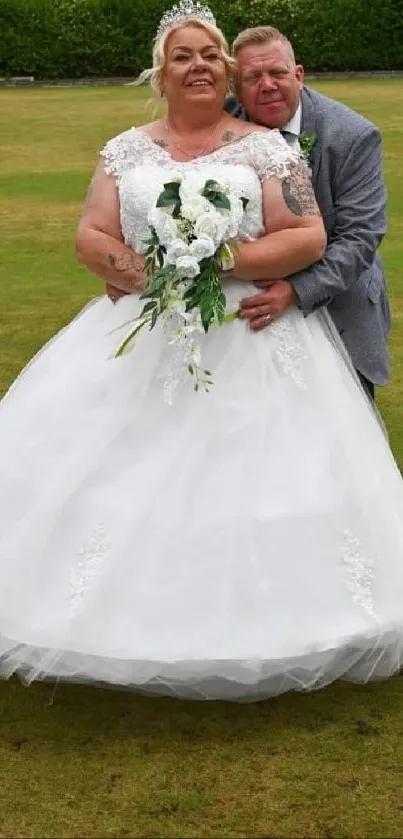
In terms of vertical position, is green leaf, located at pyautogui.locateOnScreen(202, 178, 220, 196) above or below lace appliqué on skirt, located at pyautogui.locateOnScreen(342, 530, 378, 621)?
above

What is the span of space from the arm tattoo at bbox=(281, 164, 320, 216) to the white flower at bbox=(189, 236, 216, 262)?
0.39 m

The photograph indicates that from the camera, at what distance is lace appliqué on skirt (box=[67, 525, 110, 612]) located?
393cm

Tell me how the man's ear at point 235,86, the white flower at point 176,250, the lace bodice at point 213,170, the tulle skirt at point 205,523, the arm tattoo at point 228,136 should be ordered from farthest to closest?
the man's ear at point 235,86 < the arm tattoo at point 228,136 < the lace bodice at point 213,170 < the white flower at point 176,250 < the tulle skirt at point 205,523

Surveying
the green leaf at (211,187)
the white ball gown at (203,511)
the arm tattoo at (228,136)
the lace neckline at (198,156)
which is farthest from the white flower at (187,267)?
the arm tattoo at (228,136)

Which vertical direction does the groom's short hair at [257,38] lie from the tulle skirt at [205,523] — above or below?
above

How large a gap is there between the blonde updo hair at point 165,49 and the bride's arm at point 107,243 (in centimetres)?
32

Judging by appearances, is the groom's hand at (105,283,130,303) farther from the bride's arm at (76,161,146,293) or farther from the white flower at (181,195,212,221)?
the white flower at (181,195,212,221)

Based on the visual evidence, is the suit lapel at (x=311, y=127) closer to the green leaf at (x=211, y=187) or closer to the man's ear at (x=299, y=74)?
the man's ear at (x=299, y=74)

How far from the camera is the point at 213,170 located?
13.6ft

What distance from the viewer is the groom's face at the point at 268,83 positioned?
4359 mm

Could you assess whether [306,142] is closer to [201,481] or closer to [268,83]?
[268,83]

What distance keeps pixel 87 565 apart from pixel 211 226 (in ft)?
3.54

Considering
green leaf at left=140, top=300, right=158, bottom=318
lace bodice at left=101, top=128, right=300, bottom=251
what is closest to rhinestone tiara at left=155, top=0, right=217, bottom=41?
lace bodice at left=101, top=128, right=300, bottom=251

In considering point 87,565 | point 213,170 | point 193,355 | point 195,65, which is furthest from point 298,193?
point 87,565
